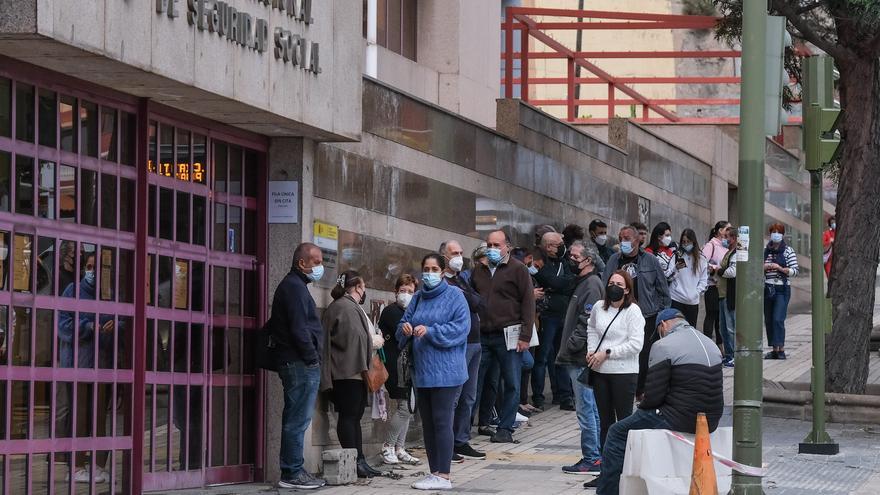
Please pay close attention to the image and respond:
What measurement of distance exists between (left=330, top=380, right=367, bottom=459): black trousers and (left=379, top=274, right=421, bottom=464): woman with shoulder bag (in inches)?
26.3

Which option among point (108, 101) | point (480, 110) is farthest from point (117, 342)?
point (480, 110)

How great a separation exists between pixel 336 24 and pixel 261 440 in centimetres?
343

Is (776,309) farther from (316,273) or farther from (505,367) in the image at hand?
(316,273)

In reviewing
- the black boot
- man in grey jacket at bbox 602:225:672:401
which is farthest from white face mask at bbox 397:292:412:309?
man in grey jacket at bbox 602:225:672:401

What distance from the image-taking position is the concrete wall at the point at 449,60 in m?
19.9

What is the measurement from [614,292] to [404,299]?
2.12 metres

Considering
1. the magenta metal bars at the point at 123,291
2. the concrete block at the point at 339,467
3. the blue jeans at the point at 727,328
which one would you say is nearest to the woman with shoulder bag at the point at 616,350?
the concrete block at the point at 339,467

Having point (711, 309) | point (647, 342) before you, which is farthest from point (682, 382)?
point (711, 309)

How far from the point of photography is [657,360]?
35.5 feet

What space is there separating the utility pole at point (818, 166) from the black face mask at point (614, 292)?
8.41 feet

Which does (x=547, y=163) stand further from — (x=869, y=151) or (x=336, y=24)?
(x=336, y=24)

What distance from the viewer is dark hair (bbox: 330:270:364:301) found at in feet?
43.7

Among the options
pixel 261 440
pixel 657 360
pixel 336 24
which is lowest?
pixel 261 440

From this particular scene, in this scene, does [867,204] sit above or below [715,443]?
above
